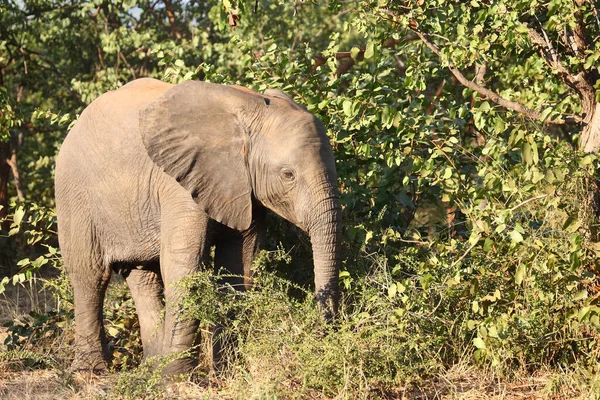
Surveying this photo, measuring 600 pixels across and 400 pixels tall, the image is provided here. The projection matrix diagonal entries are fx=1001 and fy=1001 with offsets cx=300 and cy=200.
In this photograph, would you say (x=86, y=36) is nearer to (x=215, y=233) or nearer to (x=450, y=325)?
(x=215, y=233)

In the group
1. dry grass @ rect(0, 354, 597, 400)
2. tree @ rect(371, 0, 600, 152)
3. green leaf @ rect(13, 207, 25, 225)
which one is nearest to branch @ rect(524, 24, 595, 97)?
tree @ rect(371, 0, 600, 152)

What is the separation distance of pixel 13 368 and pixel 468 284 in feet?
9.48

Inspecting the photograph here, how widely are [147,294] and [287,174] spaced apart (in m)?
1.60

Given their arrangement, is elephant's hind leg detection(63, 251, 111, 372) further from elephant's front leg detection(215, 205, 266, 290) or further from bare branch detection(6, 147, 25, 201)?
bare branch detection(6, 147, 25, 201)

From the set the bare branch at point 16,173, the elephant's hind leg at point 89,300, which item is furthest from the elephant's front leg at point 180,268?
the bare branch at point 16,173

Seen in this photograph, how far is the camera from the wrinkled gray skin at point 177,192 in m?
5.70

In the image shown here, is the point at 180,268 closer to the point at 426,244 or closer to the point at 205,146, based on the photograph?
the point at 205,146

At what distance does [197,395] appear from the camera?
5.42 m

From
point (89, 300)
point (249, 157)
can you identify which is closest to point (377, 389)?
point (249, 157)

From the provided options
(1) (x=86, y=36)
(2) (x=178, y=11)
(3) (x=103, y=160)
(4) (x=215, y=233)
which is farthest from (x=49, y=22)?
(4) (x=215, y=233)

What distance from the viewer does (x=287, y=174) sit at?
5723 millimetres

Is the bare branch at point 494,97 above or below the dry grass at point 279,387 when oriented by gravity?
above

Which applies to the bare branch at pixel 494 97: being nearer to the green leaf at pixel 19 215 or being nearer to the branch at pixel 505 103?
the branch at pixel 505 103

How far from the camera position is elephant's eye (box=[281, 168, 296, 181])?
18.7 ft
